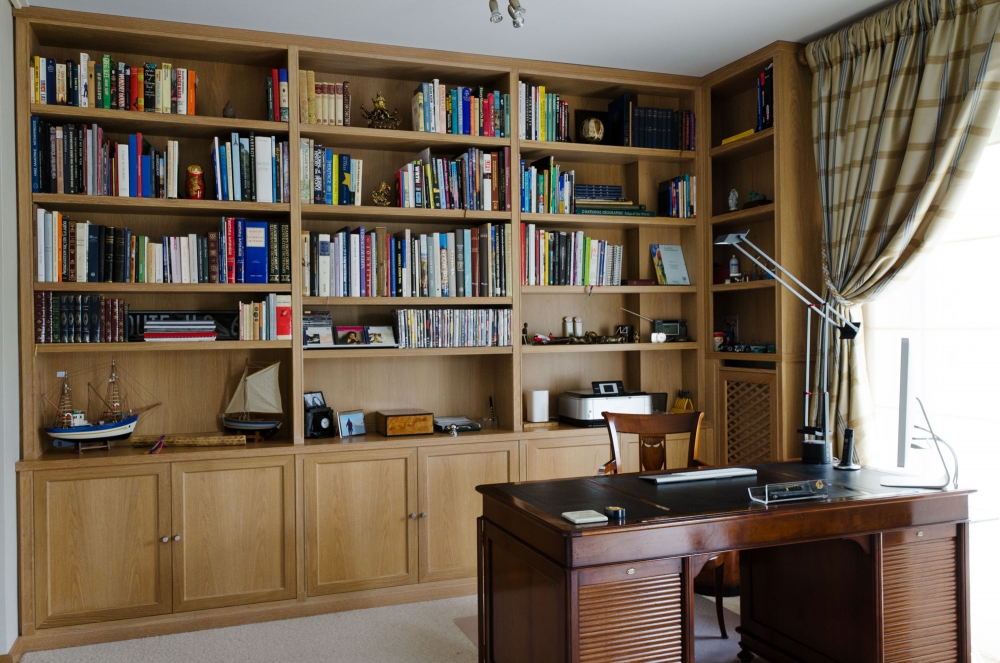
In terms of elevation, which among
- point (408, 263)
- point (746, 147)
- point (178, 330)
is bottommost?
point (178, 330)

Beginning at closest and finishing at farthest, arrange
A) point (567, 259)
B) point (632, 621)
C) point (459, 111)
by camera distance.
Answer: point (632, 621), point (459, 111), point (567, 259)

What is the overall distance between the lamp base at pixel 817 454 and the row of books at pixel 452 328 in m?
1.58

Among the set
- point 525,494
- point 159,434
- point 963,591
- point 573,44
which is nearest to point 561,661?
point 525,494

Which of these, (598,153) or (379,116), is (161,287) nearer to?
(379,116)

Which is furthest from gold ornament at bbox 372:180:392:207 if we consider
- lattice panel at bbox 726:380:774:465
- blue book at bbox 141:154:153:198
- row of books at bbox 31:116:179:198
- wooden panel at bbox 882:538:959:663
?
wooden panel at bbox 882:538:959:663

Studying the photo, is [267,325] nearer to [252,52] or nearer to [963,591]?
[252,52]

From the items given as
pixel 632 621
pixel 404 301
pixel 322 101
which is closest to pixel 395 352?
pixel 404 301

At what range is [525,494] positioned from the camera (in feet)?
8.85

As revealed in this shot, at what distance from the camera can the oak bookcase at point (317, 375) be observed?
338 cm

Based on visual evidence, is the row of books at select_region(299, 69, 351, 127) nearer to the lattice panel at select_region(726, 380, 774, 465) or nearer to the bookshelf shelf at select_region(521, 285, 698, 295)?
the bookshelf shelf at select_region(521, 285, 698, 295)

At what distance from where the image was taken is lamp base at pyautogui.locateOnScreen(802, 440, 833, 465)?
315 cm

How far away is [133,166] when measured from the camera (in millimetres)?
3537

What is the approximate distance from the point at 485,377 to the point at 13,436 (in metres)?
2.26

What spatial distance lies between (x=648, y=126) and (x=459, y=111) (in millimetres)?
1097
